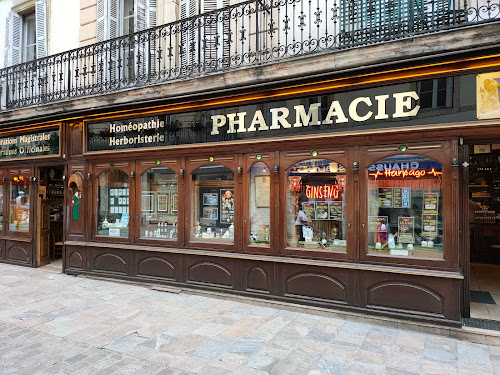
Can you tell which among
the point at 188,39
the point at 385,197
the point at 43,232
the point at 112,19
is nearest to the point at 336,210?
the point at 385,197

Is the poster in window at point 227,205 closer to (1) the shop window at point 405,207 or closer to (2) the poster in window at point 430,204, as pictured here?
(1) the shop window at point 405,207

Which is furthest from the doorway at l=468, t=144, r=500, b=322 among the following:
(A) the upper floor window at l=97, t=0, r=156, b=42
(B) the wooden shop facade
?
(A) the upper floor window at l=97, t=0, r=156, b=42

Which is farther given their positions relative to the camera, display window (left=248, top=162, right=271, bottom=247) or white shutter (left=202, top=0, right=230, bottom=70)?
white shutter (left=202, top=0, right=230, bottom=70)

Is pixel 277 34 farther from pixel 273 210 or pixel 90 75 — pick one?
pixel 90 75

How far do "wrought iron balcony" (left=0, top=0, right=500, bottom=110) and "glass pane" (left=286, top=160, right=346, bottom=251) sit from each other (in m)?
2.09

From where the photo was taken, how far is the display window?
21.1 feet

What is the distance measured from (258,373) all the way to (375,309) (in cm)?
245

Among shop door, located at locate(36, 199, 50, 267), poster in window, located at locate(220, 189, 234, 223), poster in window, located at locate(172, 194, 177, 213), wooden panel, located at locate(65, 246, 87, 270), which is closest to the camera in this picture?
poster in window, located at locate(220, 189, 234, 223)

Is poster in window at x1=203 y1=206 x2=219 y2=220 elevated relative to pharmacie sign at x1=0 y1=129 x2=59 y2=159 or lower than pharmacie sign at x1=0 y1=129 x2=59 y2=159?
lower

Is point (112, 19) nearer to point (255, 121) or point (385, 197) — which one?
point (255, 121)

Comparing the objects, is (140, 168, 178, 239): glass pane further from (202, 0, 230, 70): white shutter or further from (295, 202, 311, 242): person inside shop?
(295, 202, 311, 242): person inside shop

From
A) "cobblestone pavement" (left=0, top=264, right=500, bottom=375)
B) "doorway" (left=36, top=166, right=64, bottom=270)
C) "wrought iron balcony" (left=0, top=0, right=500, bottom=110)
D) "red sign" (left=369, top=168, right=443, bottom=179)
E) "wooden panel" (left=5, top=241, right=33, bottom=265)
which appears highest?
"wrought iron balcony" (left=0, top=0, right=500, bottom=110)

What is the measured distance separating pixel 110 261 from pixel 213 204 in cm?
297

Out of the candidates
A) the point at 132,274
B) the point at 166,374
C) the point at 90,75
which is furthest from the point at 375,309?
the point at 90,75
